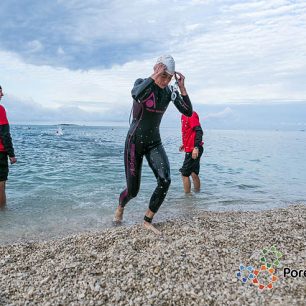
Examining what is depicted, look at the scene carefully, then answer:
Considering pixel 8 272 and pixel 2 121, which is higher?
pixel 2 121

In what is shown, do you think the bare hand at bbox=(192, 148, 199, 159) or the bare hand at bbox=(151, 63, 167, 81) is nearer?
the bare hand at bbox=(151, 63, 167, 81)

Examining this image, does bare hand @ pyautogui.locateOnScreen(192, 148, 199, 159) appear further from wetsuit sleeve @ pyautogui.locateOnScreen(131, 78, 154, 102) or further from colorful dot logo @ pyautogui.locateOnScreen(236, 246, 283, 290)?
colorful dot logo @ pyautogui.locateOnScreen(236, 246, 283, 290)

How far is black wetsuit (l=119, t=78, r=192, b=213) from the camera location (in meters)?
5.58

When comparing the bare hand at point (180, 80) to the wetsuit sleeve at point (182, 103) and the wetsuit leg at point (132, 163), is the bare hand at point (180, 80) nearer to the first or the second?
the wetsuit sleeve at point (182, 103)

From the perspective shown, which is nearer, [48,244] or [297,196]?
[48,244]

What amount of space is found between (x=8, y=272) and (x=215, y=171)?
478 inches

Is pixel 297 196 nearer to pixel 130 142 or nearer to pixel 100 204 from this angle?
pixel 100 204

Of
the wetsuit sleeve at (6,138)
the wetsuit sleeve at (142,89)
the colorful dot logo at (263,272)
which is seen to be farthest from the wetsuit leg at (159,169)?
the wetsuit sleeve at (6,138)

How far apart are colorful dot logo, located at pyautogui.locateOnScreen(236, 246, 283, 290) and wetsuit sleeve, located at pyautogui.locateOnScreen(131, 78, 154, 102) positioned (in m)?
3.02

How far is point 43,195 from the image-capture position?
9.55 metres

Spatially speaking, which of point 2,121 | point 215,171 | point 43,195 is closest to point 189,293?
point 2,121

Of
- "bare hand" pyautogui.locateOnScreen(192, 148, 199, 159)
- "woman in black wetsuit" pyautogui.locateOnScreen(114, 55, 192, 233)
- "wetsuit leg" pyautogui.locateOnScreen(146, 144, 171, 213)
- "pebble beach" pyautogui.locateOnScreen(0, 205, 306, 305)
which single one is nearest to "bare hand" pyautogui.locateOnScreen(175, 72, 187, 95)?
"woman in black wetsuit" pyautogui.locateOnScreen(114, 55, 192, 233)

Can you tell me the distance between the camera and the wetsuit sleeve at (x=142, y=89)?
5223 millimetres

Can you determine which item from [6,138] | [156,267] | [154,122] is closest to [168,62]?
[154,122]
